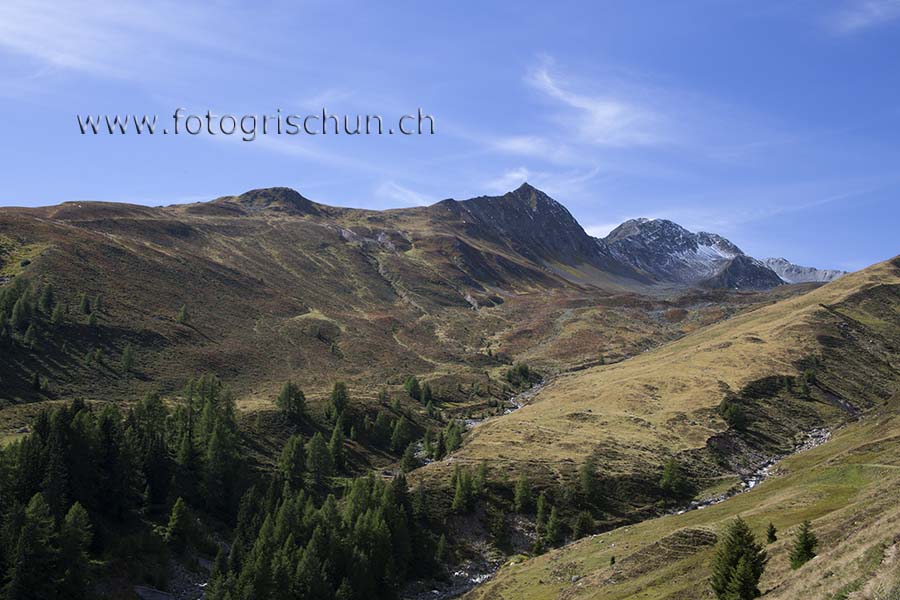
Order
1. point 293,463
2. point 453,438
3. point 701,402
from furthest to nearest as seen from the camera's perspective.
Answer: point 701,402 → point 453,438 → point 293,463

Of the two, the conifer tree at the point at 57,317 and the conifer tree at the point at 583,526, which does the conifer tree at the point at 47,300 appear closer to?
the conifer tree at the point at 57,317

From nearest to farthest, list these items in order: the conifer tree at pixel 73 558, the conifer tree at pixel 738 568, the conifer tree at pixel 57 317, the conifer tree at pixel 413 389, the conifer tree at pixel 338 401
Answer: the conifer tree at pixel 738 568, the conifer tree at pixel 73 558, the conifer tree at pixel 338 401, the conifer tree at pixel 57 317, the conifer tree at pixel 413 389

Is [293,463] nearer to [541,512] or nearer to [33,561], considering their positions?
[541,512]

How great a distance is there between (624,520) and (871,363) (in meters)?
102

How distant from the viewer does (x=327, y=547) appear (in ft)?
240

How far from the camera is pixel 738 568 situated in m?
39.0

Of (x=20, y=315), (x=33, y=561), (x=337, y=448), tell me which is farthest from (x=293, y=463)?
(x=20, y=315)

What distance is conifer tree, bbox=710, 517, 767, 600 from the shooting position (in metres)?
38.5

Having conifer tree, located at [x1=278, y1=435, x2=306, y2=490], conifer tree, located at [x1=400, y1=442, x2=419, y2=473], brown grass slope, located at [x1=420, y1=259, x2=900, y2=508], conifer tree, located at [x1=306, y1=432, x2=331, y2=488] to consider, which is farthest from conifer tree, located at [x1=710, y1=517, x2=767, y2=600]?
conifer tree, located at [x1=400, y1=442, x2=419, y2=473]

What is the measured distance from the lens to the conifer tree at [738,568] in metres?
38.5

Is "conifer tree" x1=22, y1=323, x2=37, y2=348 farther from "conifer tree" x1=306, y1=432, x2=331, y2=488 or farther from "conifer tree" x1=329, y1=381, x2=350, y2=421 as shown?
"conifer tree" x1=306, y1=432, x2=331, y2=488

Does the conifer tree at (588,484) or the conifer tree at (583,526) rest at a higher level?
the conifer tree at (588,484)

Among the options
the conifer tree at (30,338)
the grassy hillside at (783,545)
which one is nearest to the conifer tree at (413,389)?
the grassy hillside at (783,545)

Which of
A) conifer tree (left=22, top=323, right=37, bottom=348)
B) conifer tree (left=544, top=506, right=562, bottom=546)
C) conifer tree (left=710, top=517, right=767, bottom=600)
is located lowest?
conifer tree (left=544, top=506, right=562, bottom=546)
